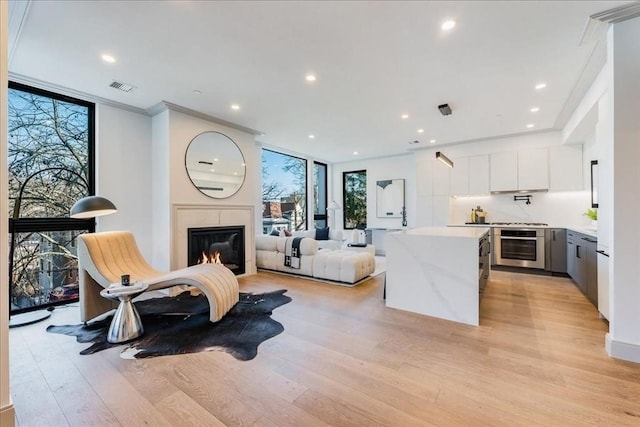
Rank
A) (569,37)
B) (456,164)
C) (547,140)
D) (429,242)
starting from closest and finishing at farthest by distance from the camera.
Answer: (569,37), (429,242), (547,140), (456,164)

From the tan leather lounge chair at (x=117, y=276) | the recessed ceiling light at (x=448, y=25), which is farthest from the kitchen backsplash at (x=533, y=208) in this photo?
the tan leather lounge chair at (x=117, y=276)

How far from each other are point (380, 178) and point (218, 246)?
196 inches

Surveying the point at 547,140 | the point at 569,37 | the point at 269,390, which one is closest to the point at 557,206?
the point at 547,140

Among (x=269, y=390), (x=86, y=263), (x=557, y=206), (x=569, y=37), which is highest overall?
(x=569, y=37)

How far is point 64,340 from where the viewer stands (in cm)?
264

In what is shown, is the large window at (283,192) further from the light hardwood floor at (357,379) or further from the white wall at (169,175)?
the light hardwood floor at (357,379)

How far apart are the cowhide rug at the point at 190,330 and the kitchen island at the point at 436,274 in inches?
60.4

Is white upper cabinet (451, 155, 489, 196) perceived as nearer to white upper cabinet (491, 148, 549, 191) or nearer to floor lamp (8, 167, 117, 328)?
white upper cabinet (491, 148, 549, 191)

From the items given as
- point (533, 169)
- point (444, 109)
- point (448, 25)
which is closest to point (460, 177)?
point (533, 169)

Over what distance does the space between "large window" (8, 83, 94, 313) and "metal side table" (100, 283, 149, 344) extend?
170 cm

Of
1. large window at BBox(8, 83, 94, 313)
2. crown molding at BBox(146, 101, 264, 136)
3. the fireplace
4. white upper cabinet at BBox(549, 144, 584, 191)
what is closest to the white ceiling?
crown molding at BBox(146, 101, 264, 136)

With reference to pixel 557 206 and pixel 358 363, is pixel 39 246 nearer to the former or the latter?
pixel 358 363

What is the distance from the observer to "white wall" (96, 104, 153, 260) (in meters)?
4.00

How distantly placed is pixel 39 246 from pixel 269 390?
372 centimetres
